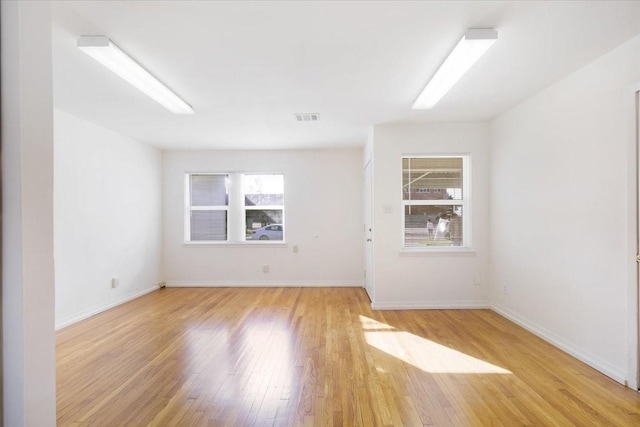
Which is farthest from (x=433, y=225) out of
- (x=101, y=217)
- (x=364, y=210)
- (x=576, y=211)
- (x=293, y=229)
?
(x=101, y=217)

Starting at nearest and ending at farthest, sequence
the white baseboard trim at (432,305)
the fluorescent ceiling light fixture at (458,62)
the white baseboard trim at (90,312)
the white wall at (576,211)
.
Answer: the fluorescent ceiling light fixture at (458,62) < the white wall at (576,211) < the white baseboard trim at (90,312) < the white baseboard trim at (432,305)

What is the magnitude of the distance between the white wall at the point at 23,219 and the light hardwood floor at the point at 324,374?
3.40 ft

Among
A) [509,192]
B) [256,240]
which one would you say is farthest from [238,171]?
[509,192]

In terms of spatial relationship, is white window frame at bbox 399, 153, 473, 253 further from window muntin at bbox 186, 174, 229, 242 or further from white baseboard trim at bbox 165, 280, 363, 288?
window muntin at bbox 186, 174, 229, 242

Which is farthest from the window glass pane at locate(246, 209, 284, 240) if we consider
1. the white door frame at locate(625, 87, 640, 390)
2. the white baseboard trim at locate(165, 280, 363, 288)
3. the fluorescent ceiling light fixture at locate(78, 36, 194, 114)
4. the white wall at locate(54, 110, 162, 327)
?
the white door frame at locate(625, 87, 640, 390)

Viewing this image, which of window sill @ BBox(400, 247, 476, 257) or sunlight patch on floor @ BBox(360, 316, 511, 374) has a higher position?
window sill @ BBox(400, 247, 476, 257)

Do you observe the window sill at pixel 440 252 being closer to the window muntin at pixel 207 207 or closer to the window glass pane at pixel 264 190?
the window glass pane at pixel 264 190

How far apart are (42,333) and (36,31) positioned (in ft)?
3.79

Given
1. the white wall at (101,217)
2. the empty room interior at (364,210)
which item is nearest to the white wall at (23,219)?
the empty room interior at (364,210)

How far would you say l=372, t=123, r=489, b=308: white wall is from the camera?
4461 mm

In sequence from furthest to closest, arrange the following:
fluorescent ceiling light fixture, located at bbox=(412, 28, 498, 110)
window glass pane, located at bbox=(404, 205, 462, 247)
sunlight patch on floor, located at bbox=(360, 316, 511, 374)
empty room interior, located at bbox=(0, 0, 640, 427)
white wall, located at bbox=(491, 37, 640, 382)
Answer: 1. window glass pane, located at bbox=(404, 205, 462, 247)
2. sunlight patch on floor, located at bbox=(360, 316, 511, 374)
3. white wall, located at bbox=(491, 37, 640, 382)
4. fluorescent ceiling light fixture, located at bbox=(412, 28, 498, 110)
5. empty room interior, located at bbox=(0, 0, 640, 427)

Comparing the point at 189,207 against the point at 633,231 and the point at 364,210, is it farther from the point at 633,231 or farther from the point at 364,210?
the point at 633,231

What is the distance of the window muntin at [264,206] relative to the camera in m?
6.08

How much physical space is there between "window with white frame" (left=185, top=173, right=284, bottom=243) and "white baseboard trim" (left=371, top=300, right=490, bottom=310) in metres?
2.44
